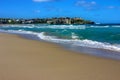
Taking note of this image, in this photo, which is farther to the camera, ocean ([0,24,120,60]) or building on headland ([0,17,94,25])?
building on headland ([0,17,94,25])

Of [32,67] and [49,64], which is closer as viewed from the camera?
[32,67]

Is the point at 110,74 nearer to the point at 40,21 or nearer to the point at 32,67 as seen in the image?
the point at 32,67

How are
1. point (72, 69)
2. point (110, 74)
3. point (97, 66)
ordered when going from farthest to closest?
1. point (97, 66)
2. point (72, 69)
3. point (110, 74)

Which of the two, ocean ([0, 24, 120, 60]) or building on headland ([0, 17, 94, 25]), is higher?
ocean ([0, 24, 120, 60])

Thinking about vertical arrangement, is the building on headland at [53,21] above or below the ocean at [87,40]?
below

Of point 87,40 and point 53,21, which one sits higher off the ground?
point 87,40

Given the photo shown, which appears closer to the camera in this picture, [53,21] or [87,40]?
[87,40]

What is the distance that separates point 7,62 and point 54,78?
2.54 meters

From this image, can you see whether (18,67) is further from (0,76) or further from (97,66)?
(97,66)

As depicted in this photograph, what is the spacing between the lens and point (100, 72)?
738 cm

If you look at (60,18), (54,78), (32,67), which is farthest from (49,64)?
(60,18)

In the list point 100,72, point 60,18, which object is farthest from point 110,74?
point 60,18

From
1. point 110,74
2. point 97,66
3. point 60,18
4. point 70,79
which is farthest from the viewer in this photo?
point 60,18

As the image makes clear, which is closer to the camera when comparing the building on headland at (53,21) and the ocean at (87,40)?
the ocean at (87,40)
